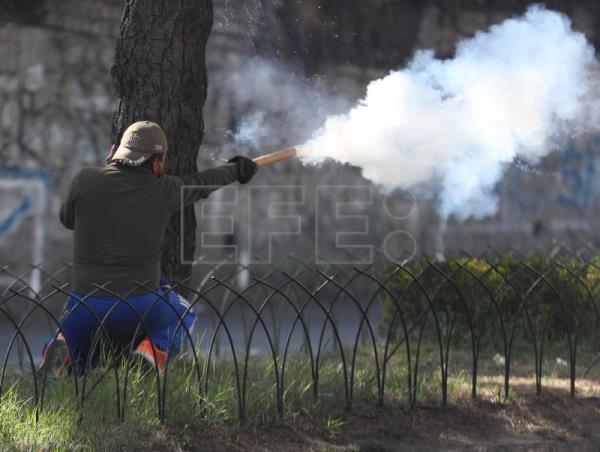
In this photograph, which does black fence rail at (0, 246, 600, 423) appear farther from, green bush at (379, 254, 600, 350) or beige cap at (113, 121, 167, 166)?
beige cap at (113, 121, 167, 166)

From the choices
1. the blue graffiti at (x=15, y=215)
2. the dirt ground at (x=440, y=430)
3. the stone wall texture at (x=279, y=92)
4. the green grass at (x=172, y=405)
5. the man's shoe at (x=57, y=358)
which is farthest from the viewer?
the blue graffiti at (x=15, y=215)

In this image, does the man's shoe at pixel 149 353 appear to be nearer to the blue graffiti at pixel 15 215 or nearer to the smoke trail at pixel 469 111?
the smoke trail at pixel 469 111

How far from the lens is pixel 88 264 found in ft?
16.0

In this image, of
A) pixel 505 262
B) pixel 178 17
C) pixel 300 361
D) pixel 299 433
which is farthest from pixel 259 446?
pixel 505 262

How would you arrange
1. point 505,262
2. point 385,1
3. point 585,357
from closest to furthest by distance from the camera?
point 585,357, point 505,262, point 385,1

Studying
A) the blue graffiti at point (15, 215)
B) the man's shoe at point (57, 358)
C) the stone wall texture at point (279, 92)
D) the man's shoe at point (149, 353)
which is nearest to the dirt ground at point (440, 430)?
the man's shoe at point (149, 353)

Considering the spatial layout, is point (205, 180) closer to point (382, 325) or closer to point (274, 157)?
point (274, 157)

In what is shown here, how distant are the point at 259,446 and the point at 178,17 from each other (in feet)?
8.17

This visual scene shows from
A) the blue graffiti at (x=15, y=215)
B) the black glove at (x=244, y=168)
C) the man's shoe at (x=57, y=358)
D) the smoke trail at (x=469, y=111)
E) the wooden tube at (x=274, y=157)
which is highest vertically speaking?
the smoke trail at (x=469, y=111)

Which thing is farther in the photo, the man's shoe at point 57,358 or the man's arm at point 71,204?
the man's arm at point 71,204

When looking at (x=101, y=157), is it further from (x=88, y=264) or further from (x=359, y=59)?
(x=88, y=264)

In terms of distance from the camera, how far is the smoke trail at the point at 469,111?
20.1ft

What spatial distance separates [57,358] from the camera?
185 inches

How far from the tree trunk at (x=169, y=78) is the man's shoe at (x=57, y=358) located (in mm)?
962
